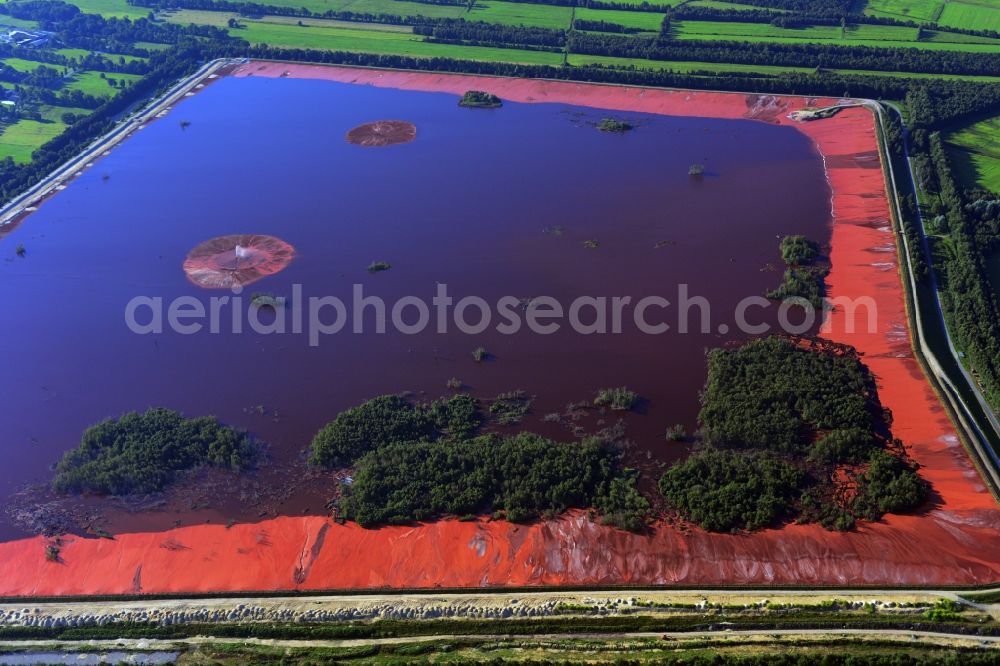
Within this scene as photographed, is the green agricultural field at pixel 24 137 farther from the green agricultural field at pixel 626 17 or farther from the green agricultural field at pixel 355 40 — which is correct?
the green agricultural field at pixel 626 17

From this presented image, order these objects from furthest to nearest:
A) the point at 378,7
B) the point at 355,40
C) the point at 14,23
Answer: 1. the point at 378,7
2. the point at 14,23
3. the point at 355,40

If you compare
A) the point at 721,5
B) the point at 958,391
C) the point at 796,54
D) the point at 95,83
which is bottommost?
the point at 958,391

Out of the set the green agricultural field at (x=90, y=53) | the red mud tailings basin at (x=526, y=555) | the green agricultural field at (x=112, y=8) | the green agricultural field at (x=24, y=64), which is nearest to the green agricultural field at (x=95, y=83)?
the green agricultural field at (x=24, y=64)

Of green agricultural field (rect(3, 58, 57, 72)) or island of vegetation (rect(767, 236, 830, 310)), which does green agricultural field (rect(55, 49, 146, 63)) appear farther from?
island of vegetation (rect(767, 236, 830, 310))

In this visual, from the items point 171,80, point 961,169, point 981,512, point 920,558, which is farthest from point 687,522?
point 171,80

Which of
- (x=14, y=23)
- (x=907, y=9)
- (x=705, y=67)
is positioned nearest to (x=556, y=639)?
(x=705, y=67)

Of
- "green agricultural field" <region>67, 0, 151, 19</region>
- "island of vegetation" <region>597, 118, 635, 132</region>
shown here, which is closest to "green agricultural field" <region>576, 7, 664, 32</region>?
"island of vegetation" <region>597, 118, 635, 132</region>

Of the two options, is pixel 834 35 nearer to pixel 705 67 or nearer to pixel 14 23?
pixel 705 67
